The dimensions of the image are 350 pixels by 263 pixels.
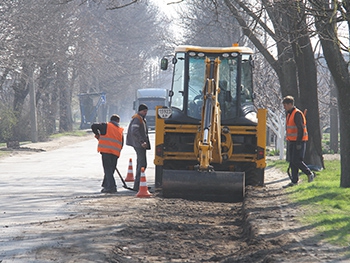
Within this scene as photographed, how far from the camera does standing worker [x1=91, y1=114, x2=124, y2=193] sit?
16.1 meters

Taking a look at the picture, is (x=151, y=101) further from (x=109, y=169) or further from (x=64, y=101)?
(x=109, y=169)

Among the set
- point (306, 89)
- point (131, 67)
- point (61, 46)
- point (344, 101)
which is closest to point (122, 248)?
point (344, 101)

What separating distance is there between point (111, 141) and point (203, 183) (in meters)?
2.55

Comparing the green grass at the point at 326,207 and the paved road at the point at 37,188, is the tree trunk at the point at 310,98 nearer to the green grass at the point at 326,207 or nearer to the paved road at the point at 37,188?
the green grass at the point at 326,207

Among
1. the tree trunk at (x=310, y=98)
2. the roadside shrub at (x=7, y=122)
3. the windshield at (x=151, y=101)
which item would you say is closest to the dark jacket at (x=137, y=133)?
the tree trunk at (x=310, y=98)

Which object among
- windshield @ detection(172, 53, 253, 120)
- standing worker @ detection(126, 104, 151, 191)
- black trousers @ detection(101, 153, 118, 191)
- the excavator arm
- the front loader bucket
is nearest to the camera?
the front loader bucket

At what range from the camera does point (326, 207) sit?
40.4 feet

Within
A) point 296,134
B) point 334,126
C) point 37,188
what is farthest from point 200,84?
point 334,126

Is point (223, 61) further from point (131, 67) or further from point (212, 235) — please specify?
point (131, 67)

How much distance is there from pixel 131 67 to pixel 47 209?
7230 centimetres

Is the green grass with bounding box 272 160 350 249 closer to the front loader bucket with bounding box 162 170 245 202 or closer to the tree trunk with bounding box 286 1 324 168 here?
the front loader bucket with bounding box 162 170 245 202

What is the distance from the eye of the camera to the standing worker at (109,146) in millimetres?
16109

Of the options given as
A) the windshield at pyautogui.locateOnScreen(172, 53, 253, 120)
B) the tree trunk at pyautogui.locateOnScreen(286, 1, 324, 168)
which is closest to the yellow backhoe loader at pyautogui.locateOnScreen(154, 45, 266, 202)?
the windshield at pyautogui.locateOnScreen(172, 53, 253, 120)

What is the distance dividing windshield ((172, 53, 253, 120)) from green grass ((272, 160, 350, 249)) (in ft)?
7.48
